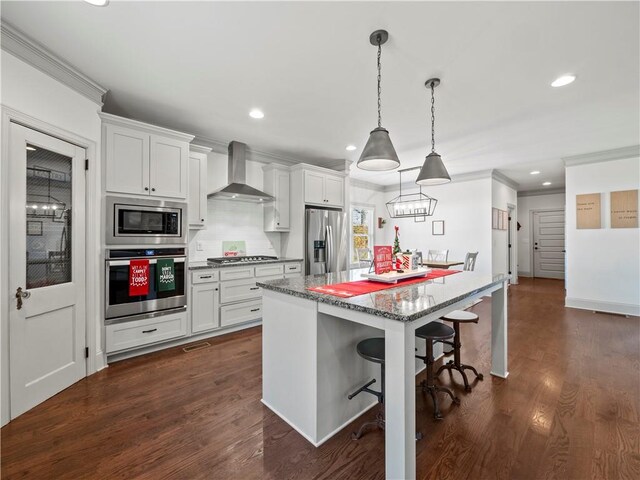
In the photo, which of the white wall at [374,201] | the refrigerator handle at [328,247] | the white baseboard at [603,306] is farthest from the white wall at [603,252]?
the refrigerator handle at [328,247]

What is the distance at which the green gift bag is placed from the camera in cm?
302

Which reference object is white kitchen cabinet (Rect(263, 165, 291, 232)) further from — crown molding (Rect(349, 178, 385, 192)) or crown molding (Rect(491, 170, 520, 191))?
crown molding (Rect(491, 170, 520, 191))

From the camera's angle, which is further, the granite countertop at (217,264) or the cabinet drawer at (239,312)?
the cabinet drawer at (239,312)

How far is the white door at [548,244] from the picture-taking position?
8.03 meters

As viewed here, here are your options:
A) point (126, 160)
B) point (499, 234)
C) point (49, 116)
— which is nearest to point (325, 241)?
point (126, 160)

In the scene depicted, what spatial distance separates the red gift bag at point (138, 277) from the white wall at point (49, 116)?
25cm

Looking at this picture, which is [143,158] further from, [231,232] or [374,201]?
[374,201]

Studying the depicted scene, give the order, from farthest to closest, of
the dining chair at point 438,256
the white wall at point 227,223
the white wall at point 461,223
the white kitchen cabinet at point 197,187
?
the white wall at point 461,223 < the dining chair at point 438,256 < the white wall at point 227,223 < the white kitchen cabinet at point 197,187

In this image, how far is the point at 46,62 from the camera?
83.7 inches

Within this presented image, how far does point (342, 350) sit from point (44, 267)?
7.83 ft

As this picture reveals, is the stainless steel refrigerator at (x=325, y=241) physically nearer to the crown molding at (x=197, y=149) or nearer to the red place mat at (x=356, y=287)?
the crown molding at (x=197, y=149)

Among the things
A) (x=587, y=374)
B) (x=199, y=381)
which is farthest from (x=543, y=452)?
(x=199, y=381)

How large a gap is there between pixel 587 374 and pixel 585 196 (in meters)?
3.53

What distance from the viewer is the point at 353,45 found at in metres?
2.04
